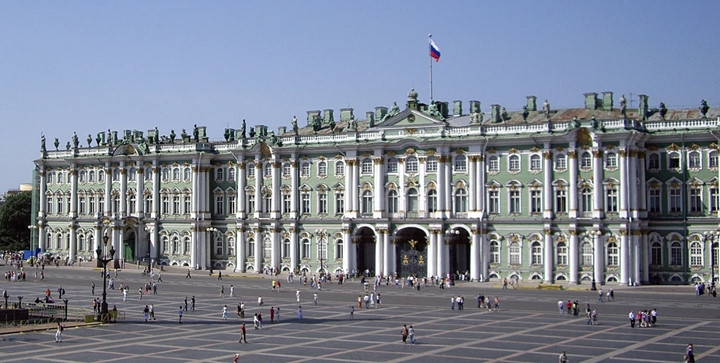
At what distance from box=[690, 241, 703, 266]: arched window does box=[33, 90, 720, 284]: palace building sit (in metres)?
0.12

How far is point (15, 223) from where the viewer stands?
142125 millimetres

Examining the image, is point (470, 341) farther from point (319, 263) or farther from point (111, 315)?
point (319, 263)

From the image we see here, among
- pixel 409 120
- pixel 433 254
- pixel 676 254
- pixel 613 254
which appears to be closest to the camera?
pixel 676 254

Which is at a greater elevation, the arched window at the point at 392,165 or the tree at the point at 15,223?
the arched window at the point at 392,165

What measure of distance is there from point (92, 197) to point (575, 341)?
7873 cm

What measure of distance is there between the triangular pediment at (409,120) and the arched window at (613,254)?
65.8 feet

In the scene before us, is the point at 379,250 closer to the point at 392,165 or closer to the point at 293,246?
the point at 392,165

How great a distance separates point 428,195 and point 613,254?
708 inches

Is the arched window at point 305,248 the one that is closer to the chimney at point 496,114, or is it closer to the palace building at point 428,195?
the palace building at point 428,195

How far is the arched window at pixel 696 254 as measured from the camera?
3140 inches

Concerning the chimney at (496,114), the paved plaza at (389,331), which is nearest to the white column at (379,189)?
the chimney at (496,114)

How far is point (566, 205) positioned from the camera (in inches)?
3310

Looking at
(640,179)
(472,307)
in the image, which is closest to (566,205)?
(640,179)

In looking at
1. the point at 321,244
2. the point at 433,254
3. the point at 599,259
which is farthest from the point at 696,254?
the point at 321,244
